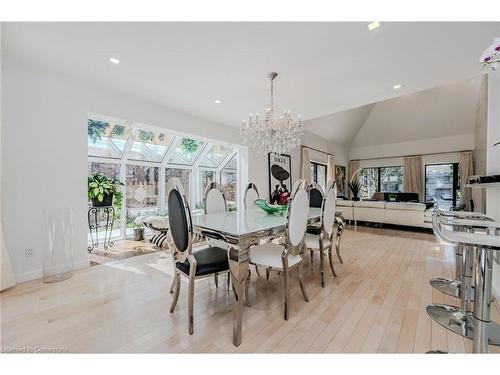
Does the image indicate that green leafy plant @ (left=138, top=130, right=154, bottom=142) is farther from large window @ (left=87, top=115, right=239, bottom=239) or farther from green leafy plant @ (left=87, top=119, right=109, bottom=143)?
green leafy plant @ (left=87, top=119, right=109, bottom=143)

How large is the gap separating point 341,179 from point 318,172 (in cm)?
213

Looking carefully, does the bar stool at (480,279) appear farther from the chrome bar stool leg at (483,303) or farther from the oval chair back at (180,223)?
the oval chair back at (180,223)

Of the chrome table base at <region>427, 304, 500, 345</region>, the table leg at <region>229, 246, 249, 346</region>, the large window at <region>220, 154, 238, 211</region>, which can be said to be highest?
the large window at <region>220, 154, 238, 211</region>

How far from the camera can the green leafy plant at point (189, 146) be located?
5.24 metres

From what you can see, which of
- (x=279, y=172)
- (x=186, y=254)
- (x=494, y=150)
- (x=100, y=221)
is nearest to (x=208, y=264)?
(x=186, y=254)

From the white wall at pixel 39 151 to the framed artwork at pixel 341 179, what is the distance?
8.02m

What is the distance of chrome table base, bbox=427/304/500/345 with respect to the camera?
1.37m

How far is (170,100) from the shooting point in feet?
11.2

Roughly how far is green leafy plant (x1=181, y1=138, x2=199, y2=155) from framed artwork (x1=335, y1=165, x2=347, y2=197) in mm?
5828

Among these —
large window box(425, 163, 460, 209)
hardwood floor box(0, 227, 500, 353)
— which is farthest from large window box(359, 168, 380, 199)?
hardwood floor box(0, 227, 500, 353)

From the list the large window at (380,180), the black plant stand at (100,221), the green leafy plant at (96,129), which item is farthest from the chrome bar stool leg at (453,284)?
the large window at (380,180)
